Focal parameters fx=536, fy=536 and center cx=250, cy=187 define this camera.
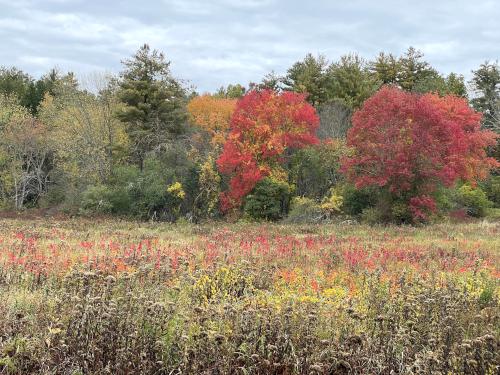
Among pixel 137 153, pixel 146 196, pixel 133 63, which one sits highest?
pixel 133 63

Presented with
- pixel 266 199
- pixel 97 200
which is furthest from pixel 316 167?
pixel 97 200

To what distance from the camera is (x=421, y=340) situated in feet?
20.0

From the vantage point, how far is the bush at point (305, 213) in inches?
1251

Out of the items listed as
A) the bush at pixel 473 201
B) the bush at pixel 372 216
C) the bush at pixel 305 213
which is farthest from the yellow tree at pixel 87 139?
the bush at pixel 473 201

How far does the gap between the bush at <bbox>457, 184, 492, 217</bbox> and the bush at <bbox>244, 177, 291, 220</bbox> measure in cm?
1481

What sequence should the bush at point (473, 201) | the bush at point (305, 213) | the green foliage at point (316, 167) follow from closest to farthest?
the bush at point (305, 213) < the green foliage at point (316, 167) < the bush at point (473, 201)

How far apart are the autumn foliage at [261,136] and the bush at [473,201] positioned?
45.4ft

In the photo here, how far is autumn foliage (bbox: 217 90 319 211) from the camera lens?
34031mm

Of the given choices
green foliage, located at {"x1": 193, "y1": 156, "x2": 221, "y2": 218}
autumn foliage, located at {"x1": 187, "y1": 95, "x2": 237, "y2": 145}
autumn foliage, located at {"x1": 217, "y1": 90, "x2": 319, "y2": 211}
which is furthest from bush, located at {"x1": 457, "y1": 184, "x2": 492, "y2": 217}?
autumn foliage, located at {"x1": 187, "y1": 95, "x2": 237, "y2": 145}

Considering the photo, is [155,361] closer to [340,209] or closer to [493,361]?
[493,361]

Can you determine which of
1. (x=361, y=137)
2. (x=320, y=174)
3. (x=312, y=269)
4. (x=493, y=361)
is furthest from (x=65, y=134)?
(x=493, y=361)

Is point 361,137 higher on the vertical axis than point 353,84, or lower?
lower

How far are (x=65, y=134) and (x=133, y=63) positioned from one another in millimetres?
7682

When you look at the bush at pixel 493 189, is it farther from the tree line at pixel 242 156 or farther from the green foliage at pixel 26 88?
the green foliage at pixel 26 88
